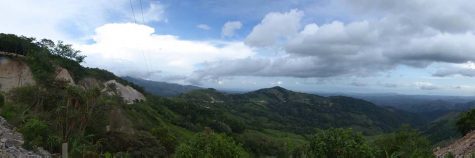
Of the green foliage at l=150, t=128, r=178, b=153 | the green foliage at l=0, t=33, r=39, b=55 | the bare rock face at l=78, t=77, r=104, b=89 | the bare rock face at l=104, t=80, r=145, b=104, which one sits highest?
the green foliage at l=0, t=33, r=39, b=55

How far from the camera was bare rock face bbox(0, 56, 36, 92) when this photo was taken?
349ft

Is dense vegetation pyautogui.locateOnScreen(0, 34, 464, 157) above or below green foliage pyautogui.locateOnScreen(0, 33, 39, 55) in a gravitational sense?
below

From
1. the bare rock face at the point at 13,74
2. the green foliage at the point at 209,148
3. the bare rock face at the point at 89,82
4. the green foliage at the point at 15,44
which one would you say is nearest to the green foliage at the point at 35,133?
the green foliage at the point at 209,148

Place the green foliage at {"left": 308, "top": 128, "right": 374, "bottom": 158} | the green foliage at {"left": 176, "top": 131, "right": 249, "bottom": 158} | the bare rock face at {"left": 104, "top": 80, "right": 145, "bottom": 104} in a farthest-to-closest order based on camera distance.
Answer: the bare rock face at {"left": 104, "top": 80, "right": 145, "bottom": 104}
the green foliage at {"left": 308, "top": 128, "right": 374, "bottom": 158}
the green foliage at {"left": 176, "top": 131, "right": 249, "bottom": 158}

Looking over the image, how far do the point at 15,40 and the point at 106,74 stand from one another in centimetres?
6195

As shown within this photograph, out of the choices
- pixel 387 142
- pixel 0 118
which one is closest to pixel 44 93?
pixel 0 118

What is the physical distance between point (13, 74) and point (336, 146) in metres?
96.3

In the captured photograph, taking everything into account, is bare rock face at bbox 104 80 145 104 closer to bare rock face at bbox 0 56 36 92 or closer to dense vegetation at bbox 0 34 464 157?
dense vegetation at bbox 0 34 464 157

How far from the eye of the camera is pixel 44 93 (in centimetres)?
9006

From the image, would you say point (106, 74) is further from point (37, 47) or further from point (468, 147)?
point (468, 147)

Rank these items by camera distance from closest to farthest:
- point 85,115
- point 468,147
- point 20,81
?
point 468,147 < point 85,115 < point 20,81

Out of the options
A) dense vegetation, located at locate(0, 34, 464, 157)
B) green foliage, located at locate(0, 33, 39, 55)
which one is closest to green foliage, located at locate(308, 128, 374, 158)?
dense vegetation, located at locate(0, 34, 464, 157)

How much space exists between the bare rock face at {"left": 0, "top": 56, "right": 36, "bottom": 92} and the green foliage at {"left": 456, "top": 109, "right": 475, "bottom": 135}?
9104cm

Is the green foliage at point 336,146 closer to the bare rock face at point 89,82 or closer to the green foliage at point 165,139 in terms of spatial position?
the green foliage at point 165,139
